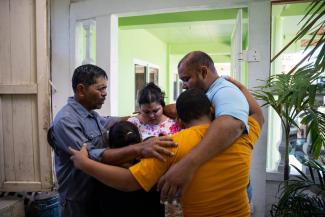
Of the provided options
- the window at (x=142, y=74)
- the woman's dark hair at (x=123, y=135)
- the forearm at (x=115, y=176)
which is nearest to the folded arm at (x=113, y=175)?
the forearm at (x=115, y=176)

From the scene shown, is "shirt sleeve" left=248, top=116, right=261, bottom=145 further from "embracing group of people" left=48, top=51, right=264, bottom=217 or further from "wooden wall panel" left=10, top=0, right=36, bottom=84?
"wooden wall panel" left=10, top=0, right=36, bottom=84

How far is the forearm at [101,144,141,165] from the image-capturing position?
0.94m

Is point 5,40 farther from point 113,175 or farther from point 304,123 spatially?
point 304,123

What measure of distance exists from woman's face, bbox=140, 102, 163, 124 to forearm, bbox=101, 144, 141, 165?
77 centimetres

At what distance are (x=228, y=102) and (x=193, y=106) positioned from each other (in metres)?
0.14

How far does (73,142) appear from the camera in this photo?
1.17 meters

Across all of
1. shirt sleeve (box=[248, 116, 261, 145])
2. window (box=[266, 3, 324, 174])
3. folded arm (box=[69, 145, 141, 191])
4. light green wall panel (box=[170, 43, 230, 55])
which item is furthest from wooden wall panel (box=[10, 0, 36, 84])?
light green wall panel (box=[170, 43, 230, 55])

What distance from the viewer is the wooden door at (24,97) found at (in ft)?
7.70

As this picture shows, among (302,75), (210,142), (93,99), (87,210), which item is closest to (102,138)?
(93,99)

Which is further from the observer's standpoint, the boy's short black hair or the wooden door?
the wooden door

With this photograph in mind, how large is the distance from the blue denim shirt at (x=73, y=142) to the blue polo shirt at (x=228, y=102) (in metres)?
0.54

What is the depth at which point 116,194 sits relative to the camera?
994mm

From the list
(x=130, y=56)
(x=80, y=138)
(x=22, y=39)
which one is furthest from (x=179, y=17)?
(x=80, y=138)

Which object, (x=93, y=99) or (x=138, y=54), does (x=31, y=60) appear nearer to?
(x=93, y=99)
